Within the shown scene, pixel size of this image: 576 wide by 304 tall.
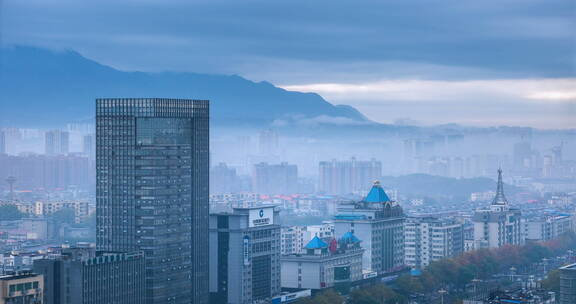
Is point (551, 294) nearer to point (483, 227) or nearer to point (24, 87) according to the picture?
point (483, 227)

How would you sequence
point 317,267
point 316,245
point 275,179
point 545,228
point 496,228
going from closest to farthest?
point 317,267, point 316,245, point 496,228, point 545,228, point 275,179

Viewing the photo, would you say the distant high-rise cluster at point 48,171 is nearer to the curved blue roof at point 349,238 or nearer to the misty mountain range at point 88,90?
the misty mountain range at point 88,90

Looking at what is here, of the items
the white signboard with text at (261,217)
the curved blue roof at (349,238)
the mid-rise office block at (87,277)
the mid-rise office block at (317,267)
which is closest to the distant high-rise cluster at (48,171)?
the curved blue roof at (349,238)


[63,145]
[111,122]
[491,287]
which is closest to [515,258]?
[491,287]

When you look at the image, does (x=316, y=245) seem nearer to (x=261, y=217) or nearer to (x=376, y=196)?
(x=261, y=217)

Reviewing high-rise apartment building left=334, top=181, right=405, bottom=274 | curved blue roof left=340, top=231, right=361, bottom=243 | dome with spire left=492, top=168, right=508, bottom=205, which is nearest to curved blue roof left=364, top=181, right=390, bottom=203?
high-rise apartment building left=334, top=181, right=405, bottom=274

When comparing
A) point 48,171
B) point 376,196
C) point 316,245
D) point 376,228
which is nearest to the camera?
point 316,245

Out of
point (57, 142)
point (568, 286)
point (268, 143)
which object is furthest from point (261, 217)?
point (268, 143)
